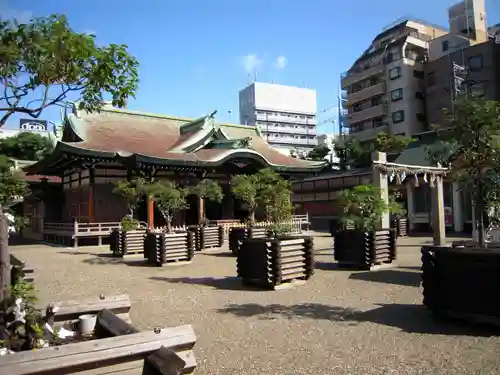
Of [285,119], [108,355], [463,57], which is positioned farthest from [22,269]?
[285,119]

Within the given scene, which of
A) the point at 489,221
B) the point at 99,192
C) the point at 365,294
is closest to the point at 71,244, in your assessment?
the point at 99,192

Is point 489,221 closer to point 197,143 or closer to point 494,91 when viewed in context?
point 197,143

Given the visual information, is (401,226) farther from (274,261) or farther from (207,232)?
(274,261)

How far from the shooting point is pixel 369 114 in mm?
49500

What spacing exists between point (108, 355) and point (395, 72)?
4865 cm

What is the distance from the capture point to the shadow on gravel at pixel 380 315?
16.3ft

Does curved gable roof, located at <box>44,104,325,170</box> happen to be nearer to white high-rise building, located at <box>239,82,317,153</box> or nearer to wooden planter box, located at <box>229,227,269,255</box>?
wooden planter box, located at <box>229,227,269,255</box>

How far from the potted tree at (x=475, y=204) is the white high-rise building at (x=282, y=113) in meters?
79.0

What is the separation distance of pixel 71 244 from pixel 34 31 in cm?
1743

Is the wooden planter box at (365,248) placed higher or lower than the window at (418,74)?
lower

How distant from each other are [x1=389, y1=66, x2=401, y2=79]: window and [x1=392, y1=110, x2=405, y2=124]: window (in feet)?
13.0

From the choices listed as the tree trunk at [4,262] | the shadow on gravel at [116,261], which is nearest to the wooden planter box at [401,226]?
the shadow on gravel at [116,261]

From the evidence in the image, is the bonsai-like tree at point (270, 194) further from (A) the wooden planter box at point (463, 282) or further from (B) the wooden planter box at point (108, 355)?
(B) the wooden planter box at point (108, 355)

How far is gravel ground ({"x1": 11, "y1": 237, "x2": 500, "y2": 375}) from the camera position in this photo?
4023 mm
